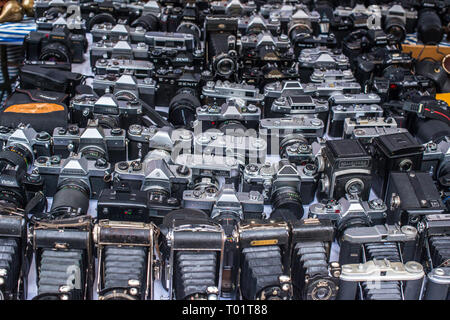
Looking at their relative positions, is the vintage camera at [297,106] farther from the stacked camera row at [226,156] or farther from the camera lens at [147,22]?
the camera lens at [147,22]

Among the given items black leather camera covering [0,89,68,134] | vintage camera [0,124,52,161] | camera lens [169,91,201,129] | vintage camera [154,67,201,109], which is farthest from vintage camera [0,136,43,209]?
vintage camera [154,67,201,109]

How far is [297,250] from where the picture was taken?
4277mm

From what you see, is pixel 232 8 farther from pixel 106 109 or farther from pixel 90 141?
pixel 90 141

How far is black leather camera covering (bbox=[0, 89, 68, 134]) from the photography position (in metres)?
5.58

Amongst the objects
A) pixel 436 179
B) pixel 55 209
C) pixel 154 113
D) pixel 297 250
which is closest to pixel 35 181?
pixel 55 209

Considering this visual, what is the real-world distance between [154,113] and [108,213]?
1.56 meters

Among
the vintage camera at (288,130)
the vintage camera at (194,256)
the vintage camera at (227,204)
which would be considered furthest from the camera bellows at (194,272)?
the vintage camera at (288,130)

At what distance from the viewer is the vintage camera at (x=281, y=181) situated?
4.98 metres

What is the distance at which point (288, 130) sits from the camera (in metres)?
5.66

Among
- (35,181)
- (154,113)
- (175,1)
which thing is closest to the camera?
(35,181)

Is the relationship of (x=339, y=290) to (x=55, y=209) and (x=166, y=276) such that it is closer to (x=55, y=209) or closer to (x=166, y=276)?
(x=166, y=276)

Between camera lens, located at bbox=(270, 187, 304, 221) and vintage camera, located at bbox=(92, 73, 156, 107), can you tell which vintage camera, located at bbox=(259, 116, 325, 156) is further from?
vintage camera, located at bbox=(92, 73, 156, 107)

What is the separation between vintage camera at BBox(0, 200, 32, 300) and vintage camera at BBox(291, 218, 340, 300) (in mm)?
1686

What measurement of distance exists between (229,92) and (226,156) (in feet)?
3.58
